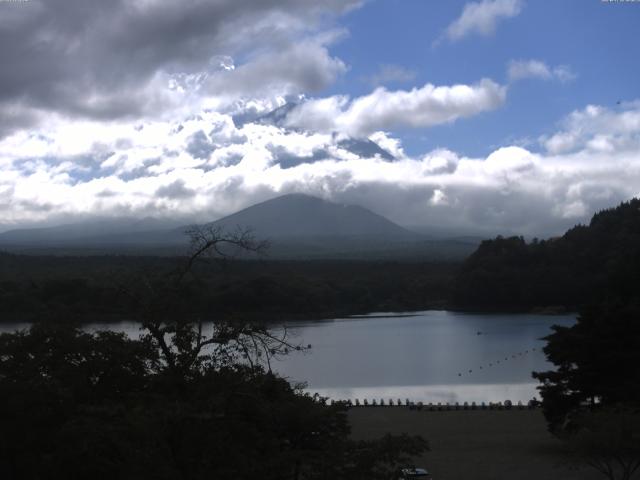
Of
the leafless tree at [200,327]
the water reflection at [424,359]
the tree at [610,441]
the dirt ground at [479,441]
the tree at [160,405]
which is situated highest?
the leafless tree at [200,327]

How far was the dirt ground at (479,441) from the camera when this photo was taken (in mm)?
10992

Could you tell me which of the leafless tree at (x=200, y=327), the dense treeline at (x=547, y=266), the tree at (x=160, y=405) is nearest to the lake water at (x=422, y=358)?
the dense treeline at (x=547, y=266)

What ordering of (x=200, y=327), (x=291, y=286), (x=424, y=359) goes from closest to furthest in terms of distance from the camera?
(x=200, y=327), (x=424, y=359), (x=291, y=286)

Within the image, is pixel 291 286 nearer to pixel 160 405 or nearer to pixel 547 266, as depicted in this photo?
pixel 547 266

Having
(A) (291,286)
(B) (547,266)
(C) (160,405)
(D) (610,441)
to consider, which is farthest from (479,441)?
(B) (547,266)

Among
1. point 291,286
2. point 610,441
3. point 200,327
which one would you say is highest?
point 200,327

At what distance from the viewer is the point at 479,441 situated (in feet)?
44.4

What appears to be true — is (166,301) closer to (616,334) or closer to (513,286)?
(616,334)

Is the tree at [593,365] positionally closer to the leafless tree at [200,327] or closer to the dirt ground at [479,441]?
the dirt ground at [479,441]

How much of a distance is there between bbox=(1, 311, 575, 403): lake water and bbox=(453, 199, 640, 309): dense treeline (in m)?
3.35

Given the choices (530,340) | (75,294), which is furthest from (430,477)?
(530,340)

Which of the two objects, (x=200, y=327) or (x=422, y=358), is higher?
(x=200, y=327)

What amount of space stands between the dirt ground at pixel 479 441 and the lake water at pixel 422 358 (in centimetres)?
259

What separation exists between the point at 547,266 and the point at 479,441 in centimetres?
3820
